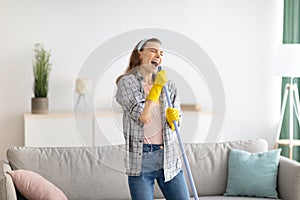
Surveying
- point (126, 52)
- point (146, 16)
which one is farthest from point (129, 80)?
point (146, 16)

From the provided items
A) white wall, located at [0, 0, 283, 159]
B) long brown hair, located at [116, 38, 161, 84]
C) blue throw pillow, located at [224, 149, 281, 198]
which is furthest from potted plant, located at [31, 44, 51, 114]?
long brown hair, located at [116, 38, 161, 84]

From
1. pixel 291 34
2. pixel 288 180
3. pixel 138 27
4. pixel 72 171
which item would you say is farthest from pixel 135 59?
pixel 291 34

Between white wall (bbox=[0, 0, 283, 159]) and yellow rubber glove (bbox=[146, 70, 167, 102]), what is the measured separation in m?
3.57

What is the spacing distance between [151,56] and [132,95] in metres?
0.18

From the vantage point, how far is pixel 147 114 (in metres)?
2.10

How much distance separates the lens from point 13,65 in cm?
548

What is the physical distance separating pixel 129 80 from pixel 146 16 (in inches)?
144

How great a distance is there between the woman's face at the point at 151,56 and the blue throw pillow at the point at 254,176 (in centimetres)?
207

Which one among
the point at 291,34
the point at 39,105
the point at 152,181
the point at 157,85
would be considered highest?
the point at 291,34

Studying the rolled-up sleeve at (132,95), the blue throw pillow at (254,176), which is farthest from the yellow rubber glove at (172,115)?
the blue throw pillow at (254,176)

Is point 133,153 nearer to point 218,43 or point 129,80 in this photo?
point 129,80

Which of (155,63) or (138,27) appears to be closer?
Answer: (155,63)

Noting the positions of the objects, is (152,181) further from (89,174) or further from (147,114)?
(89,174)

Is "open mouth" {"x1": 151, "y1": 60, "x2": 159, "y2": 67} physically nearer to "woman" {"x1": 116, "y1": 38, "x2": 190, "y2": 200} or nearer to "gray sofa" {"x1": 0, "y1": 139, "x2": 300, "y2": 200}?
"woman" {"x1": 116, "y1": 38, "x2": 190, "y2": 200}
